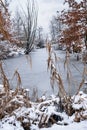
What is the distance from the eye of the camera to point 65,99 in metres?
3.86

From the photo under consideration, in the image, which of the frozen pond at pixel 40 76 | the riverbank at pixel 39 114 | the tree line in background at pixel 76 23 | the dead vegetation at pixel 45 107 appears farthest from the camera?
the tree line in background at pixel 76 23

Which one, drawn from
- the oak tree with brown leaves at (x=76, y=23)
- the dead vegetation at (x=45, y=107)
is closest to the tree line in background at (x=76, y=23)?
the oak tree with brown leaves at (x=76, y=23)

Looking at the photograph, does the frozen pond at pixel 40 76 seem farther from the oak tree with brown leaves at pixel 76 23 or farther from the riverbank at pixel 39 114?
the oak tree with brown leaves at pixel 76 23

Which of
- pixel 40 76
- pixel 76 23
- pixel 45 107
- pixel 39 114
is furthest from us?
pixel 76 23

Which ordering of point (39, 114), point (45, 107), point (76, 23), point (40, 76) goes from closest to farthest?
1. point (39, 114)
2. point (45, 107)
3. point (40, 76)
4. point (76, 23)

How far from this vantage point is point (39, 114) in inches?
143

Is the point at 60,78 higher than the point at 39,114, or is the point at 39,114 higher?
the point at 60,78

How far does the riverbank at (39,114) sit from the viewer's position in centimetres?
344

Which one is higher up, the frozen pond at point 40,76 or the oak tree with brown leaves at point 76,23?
the oak tree with brown leaves at point 76,23

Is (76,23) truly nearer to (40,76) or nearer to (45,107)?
(40,76)

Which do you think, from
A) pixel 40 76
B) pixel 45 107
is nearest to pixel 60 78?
pixel 45 107

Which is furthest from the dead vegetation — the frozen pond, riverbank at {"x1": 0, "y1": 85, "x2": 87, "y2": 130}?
the frozen pond

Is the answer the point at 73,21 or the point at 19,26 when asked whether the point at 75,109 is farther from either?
the point at 19,26

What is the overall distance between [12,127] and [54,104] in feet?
2.58
